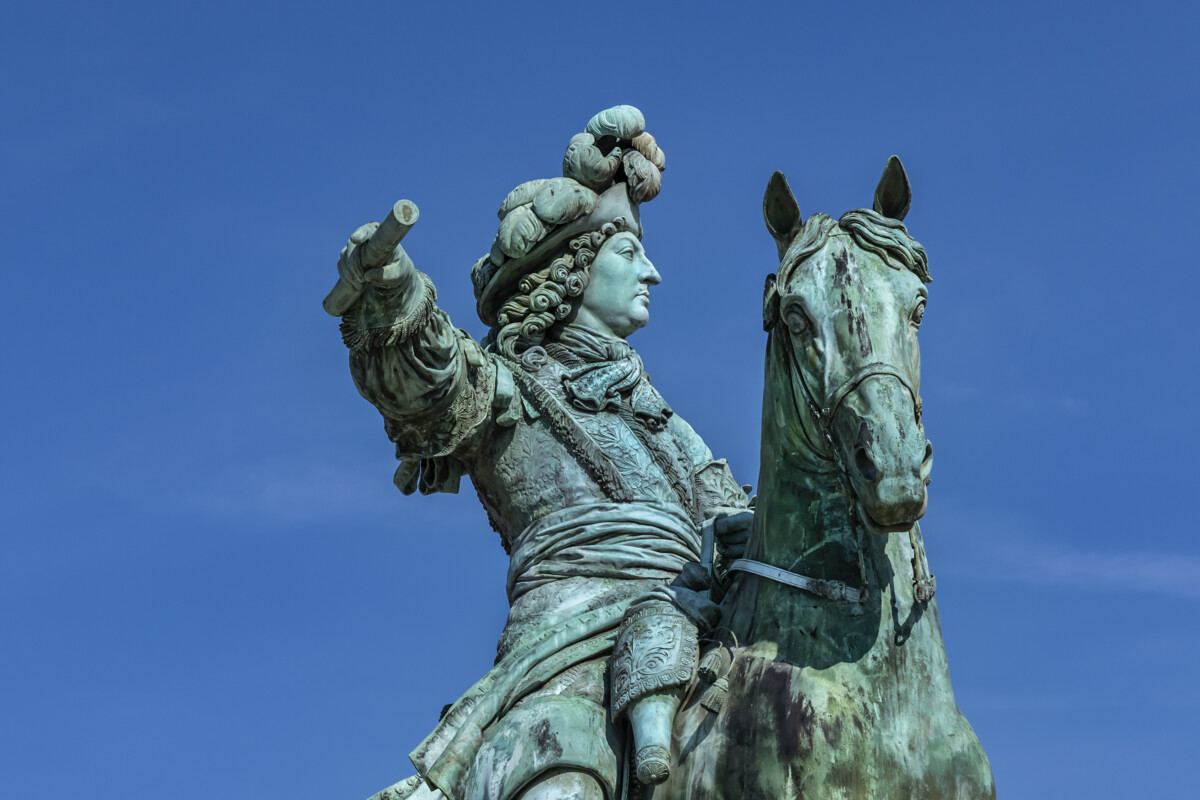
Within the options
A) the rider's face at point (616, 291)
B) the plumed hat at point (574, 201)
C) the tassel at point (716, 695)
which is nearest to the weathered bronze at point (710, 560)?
the tassel at point (716, 695)

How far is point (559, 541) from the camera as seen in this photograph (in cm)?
948

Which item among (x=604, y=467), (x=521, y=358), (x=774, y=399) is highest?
(x=521, y=358)

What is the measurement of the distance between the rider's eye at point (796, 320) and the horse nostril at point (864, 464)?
2.00ft

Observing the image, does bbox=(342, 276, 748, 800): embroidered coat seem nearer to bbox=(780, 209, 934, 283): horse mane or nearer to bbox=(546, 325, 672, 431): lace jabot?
bbox=(546, 325, 672, 431): lace jabot

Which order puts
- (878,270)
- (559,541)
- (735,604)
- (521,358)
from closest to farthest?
(878,270) → (735,604) → (559,541) → (521,358)

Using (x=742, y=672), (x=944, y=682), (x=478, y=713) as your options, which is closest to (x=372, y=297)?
(x=478, y=713)

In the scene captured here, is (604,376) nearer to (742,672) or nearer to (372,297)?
(372,297)

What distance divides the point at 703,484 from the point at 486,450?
118 centimetres

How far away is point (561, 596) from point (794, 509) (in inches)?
72.6

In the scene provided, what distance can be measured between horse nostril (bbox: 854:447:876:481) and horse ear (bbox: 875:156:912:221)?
127 cm

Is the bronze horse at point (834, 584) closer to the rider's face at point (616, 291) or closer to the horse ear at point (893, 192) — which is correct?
the horse ear at point (893, 192)

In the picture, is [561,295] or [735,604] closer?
[735,604]

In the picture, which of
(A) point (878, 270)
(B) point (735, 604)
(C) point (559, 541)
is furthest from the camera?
(C) point (559, 541)

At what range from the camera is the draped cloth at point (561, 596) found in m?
8.28
